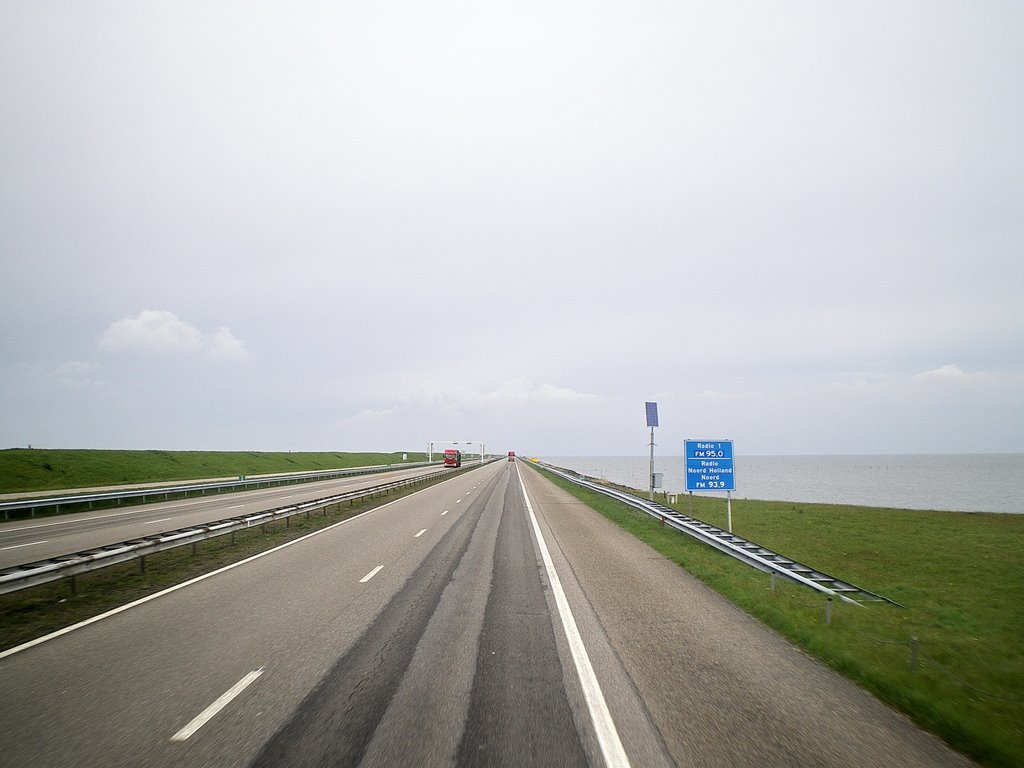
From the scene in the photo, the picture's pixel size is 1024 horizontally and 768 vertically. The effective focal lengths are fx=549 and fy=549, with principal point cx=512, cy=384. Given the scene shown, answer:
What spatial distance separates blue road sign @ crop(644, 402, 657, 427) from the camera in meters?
28.1

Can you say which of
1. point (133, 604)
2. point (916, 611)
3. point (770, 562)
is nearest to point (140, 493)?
point (133, 604)

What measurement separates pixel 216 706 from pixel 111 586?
827 cm

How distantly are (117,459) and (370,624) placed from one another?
61.6 meters

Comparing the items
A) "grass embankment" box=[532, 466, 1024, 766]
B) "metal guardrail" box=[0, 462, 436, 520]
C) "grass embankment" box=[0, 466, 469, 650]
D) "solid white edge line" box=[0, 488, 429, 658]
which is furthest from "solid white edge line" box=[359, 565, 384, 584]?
→ "metal guardrail" box=[0, 462, 436, 520]

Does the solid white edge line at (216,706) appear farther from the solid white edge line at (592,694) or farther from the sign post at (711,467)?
the sign post at (711,467)

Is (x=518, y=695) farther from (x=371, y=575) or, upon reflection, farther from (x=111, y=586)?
(x=111, y=586)

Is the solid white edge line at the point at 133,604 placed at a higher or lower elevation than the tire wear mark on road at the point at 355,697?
lower

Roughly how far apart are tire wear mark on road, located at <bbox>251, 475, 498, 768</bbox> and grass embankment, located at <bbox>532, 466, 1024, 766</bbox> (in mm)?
5686

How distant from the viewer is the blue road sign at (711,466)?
64.6 feet

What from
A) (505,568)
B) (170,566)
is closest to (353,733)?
(505,568)

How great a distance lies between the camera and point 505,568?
13.6 meters

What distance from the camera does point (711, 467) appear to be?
782 inches

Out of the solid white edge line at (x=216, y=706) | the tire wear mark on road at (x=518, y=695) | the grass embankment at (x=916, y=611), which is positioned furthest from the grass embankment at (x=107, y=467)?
the grass embankment at (x=916, y=611)

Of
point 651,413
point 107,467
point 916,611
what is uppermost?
point 651,413
